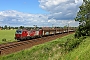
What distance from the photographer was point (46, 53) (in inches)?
1090

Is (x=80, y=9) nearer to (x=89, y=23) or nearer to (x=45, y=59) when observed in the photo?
(x=89, y=23)

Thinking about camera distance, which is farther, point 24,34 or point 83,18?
point 24,34

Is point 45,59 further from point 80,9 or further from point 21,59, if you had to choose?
point 80,9

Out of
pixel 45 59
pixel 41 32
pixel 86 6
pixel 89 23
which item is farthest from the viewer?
pixel 41 32

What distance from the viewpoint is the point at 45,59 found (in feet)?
82.6

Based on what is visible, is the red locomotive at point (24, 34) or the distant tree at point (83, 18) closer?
the distant tree at point (83, 18)

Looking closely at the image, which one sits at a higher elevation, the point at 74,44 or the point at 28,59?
the point at 74,44

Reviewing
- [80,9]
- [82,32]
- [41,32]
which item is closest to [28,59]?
[82,32]

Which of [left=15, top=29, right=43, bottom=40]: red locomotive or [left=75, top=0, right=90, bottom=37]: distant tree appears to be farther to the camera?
[left=15, top=29, right=43, bottom=40]: red locomotive

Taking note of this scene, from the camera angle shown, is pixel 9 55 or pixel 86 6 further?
pixel 86 6

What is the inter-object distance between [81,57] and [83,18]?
25287 millimetres

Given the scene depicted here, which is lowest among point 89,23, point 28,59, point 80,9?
point 28,59

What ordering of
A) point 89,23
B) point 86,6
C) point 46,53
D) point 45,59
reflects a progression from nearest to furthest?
point 45,59, point 46,53, point 89,23, point 86,6

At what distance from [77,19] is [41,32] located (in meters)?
26.5
